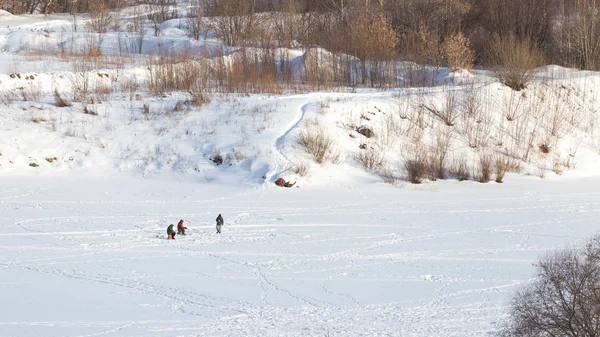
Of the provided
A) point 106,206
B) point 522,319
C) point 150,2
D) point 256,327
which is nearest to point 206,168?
point 106,206

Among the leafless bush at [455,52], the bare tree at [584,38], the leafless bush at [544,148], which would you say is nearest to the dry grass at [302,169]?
the leafless bush at [544,148]

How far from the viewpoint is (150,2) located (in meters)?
48.4

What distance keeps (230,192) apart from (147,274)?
24.3 ft

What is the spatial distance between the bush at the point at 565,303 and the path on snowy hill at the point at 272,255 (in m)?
→ 2.40

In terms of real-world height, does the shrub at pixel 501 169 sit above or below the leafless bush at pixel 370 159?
below

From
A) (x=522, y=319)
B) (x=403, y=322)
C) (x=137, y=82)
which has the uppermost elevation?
(x=137, y=82)

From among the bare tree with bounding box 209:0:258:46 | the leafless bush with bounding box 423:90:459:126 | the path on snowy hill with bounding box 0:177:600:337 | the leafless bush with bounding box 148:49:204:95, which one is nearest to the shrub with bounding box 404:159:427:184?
the path on snowy hill with bounding box 0:177:600:337

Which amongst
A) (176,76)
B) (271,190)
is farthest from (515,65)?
(176,76)

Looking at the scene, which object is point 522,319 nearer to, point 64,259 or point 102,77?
point 64,259

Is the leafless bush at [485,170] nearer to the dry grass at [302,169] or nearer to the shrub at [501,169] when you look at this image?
the shrub at [501,169]

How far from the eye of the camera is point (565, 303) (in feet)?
27.2

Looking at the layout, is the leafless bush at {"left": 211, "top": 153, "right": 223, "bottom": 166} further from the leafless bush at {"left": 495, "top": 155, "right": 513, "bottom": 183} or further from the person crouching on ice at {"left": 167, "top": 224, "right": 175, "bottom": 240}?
the leafless bush at {"left": 495, "top": 155, "right": 513, "bottom": 183}

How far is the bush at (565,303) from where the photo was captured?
8219 mm

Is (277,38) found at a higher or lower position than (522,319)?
higher
